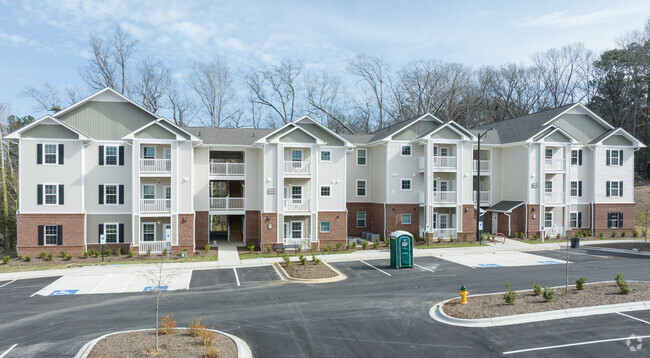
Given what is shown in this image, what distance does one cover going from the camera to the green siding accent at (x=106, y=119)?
27.0 meters

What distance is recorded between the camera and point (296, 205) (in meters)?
28.9

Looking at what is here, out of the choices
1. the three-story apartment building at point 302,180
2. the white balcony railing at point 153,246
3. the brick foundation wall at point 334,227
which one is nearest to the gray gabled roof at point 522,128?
the three-story apartment building at point 302,180

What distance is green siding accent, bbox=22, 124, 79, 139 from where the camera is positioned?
84.3ft

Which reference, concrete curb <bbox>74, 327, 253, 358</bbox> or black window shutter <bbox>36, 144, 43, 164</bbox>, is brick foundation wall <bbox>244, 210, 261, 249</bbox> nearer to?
black window shutter <bbox>36, 144, 43, 164</bbox>

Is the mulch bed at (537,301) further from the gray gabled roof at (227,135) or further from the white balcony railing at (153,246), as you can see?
the gray gabled roof at (227,135)

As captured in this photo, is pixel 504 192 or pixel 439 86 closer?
pixel 504 192

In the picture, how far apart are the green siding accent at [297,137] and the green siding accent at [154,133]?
24.5 ft

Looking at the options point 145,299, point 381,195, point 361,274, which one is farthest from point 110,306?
→ point 381,195

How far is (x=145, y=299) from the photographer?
52.8 feet

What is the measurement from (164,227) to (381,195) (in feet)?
54.1

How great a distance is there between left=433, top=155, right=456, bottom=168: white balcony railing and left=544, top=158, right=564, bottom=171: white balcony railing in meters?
8.26

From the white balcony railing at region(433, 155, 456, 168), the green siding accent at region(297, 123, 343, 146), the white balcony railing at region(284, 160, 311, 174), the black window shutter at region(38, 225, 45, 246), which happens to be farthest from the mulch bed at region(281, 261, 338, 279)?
the black window shutter at region(38, 225, 45, 246)

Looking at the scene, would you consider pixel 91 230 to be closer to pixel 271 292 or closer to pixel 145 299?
pixel 145 299

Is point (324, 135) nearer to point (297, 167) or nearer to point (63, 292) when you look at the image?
point (297, 167)
